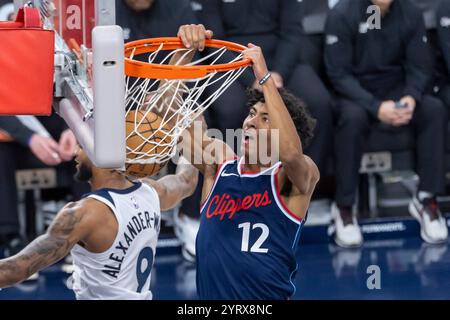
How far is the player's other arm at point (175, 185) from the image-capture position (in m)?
4.85

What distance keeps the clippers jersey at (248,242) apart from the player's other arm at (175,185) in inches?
13.8

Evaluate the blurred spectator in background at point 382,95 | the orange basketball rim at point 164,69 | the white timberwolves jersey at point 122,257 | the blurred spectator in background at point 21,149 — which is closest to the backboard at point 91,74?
the orange basketball rim at point 164,69

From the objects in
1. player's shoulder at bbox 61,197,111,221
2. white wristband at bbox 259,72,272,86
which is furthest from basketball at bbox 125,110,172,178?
white wristband at bbox 259,72,272,86

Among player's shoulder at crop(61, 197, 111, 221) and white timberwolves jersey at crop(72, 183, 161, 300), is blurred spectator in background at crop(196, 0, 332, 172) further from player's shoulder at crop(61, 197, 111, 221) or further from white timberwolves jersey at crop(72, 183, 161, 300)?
player's shoulder at crop(61, 197, 111, 221)

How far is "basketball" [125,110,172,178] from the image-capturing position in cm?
405

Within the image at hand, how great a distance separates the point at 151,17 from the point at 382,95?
1.69 metres

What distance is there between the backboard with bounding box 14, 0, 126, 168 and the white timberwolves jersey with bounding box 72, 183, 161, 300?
1.95 ft

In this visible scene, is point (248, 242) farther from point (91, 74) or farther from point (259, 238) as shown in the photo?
point (91, 74)

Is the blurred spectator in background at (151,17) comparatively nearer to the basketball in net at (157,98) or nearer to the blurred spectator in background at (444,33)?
the blurred spectator in background at (444,33)

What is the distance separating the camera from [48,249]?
13.6ft

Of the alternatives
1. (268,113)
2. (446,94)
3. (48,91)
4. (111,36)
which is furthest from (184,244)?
(111,36)

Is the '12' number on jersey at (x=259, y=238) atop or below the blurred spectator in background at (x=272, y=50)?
below
